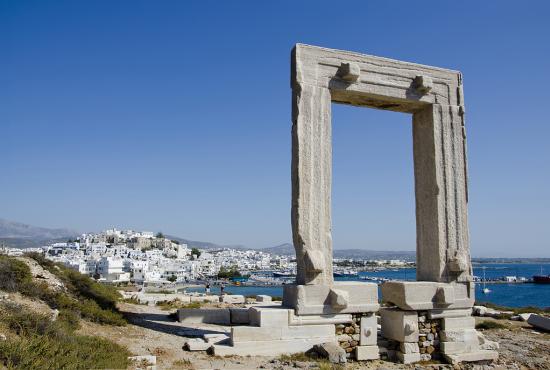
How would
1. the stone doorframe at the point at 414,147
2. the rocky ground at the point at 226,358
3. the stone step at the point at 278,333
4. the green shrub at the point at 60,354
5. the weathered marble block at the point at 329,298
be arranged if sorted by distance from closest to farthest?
the green shrub at the point at 60,354
the rocky ground at the point at 226,358
the stone step at the point at 278,333
the weathered marble block at the point at 329,298
the stone doorframe at the point at 414,147

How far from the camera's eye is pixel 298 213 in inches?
359

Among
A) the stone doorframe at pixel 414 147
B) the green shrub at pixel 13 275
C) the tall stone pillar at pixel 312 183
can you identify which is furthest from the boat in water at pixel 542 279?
the green shrub at pixel 13 275

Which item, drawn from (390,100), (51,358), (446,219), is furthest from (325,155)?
(51,358)

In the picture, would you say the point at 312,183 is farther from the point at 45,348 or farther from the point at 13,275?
the point at 13,275

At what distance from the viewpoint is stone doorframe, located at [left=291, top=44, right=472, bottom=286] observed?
9234 mm

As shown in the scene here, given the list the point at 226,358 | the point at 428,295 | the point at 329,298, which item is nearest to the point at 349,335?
the point at 329,298

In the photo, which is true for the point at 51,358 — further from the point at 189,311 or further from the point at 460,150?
the point at 460,150

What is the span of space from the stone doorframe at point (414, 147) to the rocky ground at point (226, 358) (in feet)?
5.77

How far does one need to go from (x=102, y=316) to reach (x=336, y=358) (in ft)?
18.6

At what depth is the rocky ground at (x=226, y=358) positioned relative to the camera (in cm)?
786

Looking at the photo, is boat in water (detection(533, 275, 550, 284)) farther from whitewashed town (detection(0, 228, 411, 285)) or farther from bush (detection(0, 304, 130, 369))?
bush (detection(0, 304, 130, 369))

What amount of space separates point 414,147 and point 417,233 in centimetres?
215

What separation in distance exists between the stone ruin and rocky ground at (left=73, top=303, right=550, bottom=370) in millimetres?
308

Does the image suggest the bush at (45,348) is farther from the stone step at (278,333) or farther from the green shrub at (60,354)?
the stone step at (278,333)
